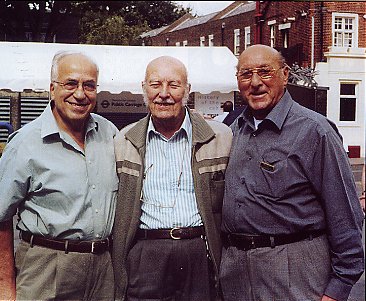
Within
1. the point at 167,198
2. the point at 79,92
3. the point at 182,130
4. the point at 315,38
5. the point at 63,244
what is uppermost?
the point at 315,38

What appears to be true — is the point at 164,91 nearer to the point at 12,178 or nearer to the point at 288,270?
the point at 12,178

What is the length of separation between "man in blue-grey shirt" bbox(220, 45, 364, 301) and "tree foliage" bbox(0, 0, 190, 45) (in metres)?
0.67

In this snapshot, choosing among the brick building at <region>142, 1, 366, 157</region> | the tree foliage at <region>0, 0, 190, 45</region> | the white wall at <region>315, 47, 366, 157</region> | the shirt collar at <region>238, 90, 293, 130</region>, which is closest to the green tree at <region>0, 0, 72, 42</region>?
the tree foliage at <region>0, 0, 190, 45</region>

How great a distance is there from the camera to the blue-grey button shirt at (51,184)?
1.28m

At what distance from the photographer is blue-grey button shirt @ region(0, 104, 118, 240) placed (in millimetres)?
1276

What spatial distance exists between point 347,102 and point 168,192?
2.53 ft

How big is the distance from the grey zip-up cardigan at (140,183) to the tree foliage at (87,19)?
0.54 meters

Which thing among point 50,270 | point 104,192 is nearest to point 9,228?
point 50,270

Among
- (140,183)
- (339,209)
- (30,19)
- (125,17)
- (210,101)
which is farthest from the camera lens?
(125,17)

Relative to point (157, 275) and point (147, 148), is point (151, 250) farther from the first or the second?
point (147, 148)

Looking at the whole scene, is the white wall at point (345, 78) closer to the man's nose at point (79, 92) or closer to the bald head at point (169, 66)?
the bald head at point (169, 66)

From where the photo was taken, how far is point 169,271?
1417mm

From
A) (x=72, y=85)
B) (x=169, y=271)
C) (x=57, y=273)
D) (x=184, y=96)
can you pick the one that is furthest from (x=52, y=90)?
(x=169, y=271)

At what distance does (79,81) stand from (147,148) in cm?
28
